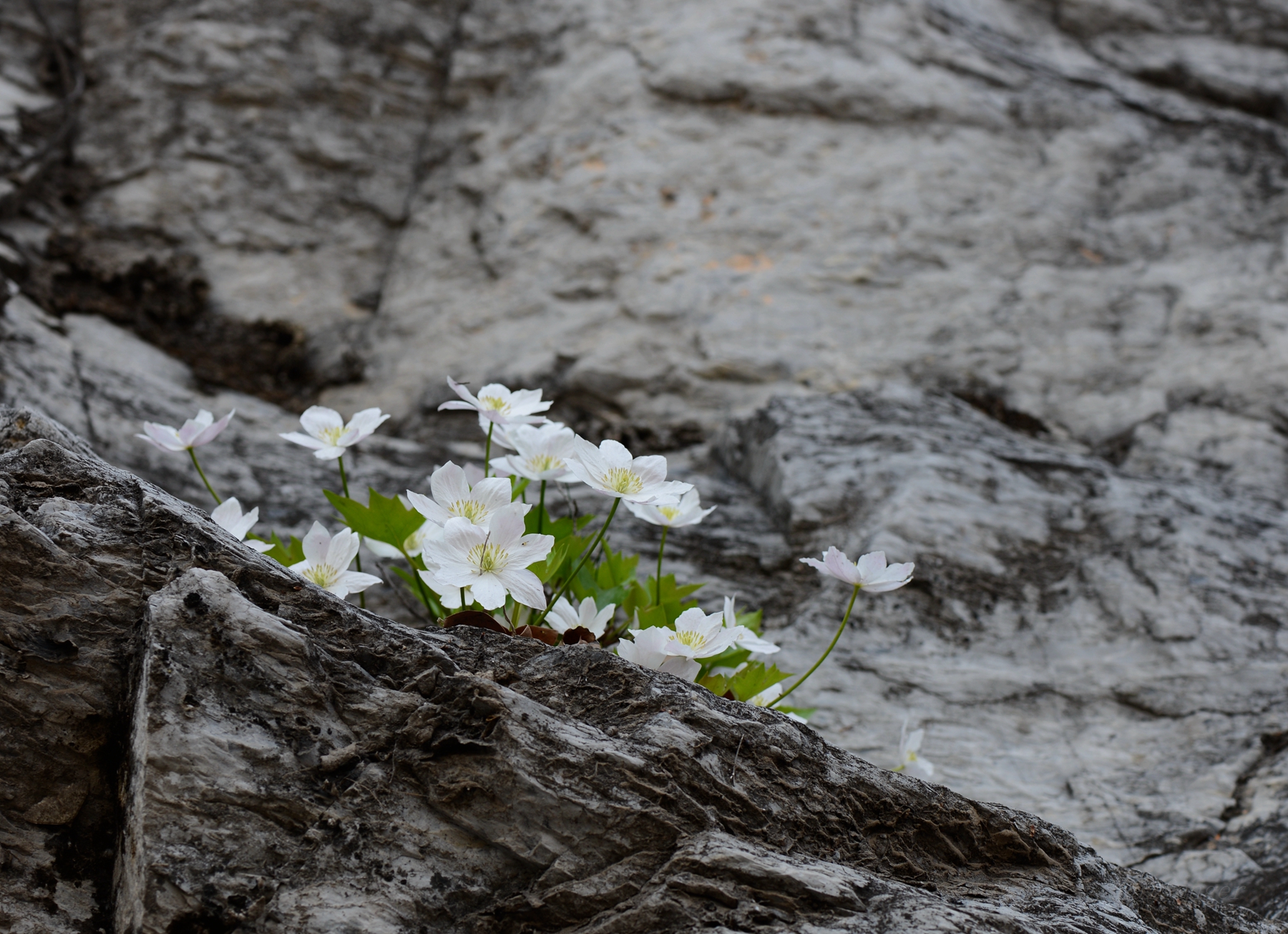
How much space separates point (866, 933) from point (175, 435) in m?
1.59

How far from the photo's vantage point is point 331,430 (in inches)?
78.5

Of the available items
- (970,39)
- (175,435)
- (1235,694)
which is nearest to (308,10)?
(970,39)

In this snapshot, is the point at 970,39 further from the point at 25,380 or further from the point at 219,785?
the point at 219,785

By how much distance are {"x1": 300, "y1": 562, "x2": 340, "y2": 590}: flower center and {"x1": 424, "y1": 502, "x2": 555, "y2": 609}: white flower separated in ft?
1.03

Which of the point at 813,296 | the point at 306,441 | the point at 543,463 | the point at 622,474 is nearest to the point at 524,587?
the point at 622,474

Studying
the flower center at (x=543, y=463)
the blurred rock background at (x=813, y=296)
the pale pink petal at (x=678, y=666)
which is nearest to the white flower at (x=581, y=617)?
the pale pink petal at (x=678, y=666)

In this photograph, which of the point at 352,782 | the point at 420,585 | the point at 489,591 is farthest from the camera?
the point at 420,585

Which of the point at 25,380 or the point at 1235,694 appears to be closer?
the point at 1235,694

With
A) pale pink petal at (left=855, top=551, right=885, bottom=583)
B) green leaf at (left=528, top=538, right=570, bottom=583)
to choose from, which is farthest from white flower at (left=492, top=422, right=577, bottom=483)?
pale pink petal at (left=855, top=551, right=885, bottom=583)

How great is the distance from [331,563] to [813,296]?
2.72 meters

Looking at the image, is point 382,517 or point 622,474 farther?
point 382,517

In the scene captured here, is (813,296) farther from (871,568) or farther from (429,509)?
(429,509)

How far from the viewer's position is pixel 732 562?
3.01m

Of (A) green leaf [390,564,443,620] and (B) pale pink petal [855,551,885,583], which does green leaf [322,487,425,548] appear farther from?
(B) pale pink petal [855,551,885,583]
